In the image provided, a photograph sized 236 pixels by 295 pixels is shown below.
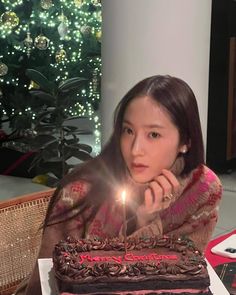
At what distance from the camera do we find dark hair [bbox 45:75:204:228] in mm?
1195

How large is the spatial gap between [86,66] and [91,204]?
13.8 feet

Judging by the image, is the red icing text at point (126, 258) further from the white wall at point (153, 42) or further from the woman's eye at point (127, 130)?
the white wall at point (153, 42)

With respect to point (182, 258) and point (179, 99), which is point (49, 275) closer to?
point (182, 258)

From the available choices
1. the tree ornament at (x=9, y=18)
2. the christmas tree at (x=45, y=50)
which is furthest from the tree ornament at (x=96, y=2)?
the tree ornament at (x=9, y=18)

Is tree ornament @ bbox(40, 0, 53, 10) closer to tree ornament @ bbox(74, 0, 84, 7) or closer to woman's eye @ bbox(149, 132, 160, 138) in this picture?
tree ornament @ bbox(74, 0, 84, 7)

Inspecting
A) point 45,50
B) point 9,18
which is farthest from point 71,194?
point 45,50

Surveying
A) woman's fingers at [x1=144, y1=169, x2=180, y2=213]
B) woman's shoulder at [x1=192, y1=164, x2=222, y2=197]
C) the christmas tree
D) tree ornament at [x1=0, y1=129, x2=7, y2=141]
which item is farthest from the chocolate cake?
tree ornament at [x1=0, y1=129, x2=7, y2=141]

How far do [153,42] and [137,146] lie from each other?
1145 mm

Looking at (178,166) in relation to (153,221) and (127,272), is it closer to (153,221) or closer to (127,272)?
(153,221)

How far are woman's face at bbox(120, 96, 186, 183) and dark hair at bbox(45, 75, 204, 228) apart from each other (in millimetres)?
15

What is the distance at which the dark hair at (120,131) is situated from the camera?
120 cm

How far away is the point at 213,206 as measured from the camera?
1.38 m

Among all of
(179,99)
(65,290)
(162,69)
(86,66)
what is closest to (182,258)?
(65,290)

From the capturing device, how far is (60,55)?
5.28 metres
